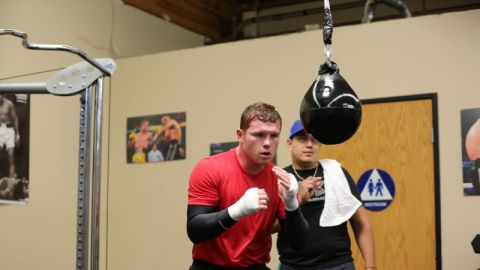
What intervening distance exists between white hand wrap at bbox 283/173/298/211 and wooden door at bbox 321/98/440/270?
2.05 m

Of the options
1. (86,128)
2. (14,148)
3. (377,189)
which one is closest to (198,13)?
(14,148)

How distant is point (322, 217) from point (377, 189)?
5.35ft

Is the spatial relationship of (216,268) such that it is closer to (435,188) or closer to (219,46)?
(435,188)

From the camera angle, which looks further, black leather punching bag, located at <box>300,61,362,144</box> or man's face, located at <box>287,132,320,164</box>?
man's face, located at <box>287,132,320,164</box>

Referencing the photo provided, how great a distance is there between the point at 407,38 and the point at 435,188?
1011mm

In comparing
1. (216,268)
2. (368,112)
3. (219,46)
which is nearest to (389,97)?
(368,112)

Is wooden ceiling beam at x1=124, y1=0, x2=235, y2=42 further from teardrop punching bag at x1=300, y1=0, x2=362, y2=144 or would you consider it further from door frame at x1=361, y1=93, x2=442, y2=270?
teardrop punching bag at x1=300, y1=0, x2=362, y2=144

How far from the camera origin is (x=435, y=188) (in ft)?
15.4

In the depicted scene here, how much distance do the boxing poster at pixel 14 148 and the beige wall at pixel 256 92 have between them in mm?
860

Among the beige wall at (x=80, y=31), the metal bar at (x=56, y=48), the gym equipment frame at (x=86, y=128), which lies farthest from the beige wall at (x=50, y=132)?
the metal bar at (x=56, y=48)

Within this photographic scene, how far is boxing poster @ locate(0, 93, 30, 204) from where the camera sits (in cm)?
507

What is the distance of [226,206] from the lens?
9.53 feet

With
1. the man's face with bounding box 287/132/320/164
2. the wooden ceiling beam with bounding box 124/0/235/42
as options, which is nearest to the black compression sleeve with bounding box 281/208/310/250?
the man's face with bounding box 287/132/320/164

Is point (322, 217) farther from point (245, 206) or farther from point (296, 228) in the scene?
point (245, 206)
